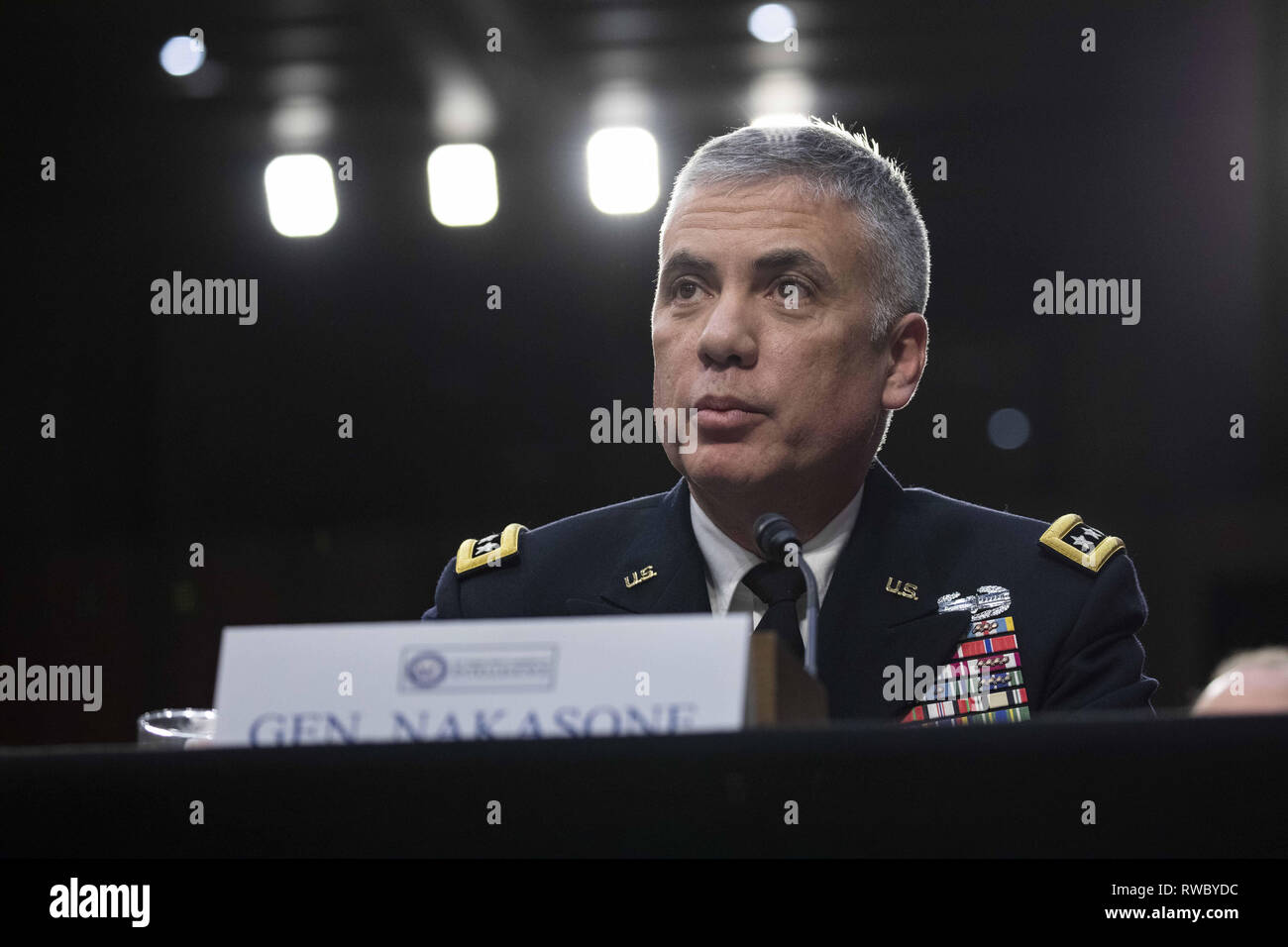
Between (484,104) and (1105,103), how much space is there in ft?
5.53

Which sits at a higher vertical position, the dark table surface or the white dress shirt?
the white dress shirt

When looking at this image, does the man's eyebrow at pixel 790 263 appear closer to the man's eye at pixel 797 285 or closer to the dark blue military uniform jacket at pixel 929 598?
the man's eye at pixel 797 285

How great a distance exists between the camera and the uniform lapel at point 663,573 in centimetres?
227

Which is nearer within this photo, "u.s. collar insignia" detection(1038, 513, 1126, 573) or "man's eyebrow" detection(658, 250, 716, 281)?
"u.s. collar insignia" detection(1038, 513, 1126, 573)

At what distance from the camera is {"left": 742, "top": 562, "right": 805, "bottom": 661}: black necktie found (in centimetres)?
175

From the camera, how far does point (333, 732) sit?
42.6 inches

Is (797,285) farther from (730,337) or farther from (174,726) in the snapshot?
(174,726)

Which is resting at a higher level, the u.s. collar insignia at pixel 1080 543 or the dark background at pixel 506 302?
the dark background at pixel 506 302

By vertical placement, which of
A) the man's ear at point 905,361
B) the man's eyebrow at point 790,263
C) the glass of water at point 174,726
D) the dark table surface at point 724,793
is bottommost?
the glass of water at point 174,726

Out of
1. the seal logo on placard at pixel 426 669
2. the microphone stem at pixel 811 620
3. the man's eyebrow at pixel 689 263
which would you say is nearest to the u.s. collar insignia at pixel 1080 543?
the man's eyebrow at pixel 689 263

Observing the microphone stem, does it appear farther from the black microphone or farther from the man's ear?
the man's ear

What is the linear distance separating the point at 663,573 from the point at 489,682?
1.29 metres

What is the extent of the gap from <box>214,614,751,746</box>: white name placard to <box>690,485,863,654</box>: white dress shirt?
119 cm

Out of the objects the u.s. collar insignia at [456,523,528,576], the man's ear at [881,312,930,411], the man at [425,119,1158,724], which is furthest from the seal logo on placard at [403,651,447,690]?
the man's ear at [881,312,930,411]
